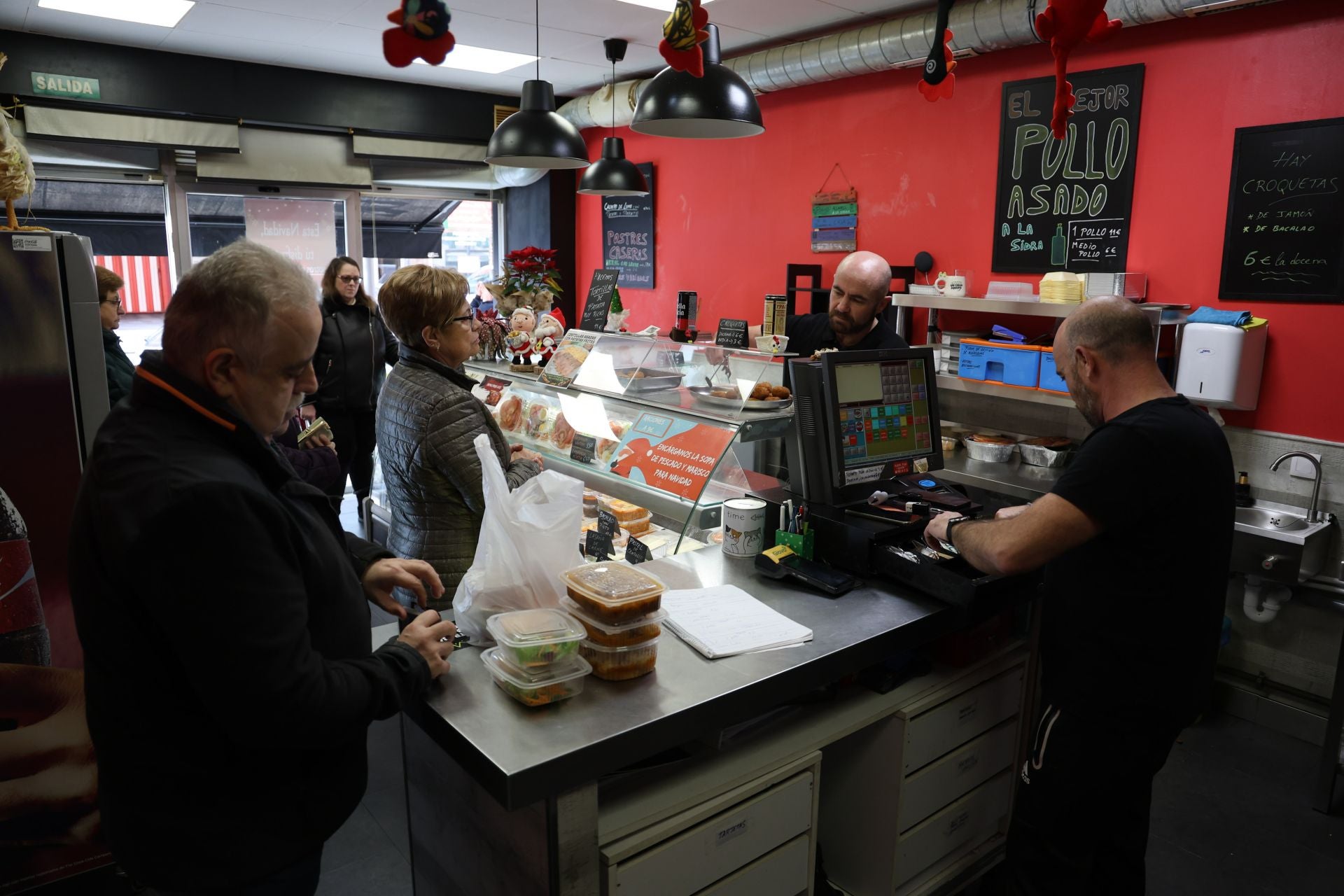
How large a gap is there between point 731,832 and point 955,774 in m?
0.85

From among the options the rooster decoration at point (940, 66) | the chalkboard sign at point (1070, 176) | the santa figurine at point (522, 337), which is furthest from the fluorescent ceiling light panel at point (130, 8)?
the chalkboard sign at point (1070, 176)

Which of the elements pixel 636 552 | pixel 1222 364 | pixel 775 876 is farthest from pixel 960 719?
pixel 1222 364

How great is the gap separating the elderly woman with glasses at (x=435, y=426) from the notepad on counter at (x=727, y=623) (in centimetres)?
66

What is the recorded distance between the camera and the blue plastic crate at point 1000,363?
433 centimetres

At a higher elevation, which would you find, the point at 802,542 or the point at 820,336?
the point at 820,336

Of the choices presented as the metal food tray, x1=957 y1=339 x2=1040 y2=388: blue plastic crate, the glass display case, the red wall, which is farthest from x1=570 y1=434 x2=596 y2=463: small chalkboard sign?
the red wall

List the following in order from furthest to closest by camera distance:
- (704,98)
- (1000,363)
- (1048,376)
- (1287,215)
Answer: (1000,363) → (1048,376) → (1287,215) → (704,98)

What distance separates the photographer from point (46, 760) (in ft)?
8.86

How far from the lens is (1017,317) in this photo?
486cm

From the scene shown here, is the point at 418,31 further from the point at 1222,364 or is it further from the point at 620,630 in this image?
the point at 1222,364

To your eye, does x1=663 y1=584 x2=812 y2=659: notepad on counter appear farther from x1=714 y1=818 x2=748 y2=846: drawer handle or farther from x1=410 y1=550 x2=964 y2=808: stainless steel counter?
x1=714 y1=818 x2=748 y2=846: drawer handle

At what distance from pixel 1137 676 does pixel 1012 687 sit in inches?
22.2

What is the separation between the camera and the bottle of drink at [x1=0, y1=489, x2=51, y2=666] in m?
2.52

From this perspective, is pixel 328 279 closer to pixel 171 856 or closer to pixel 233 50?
pixel 233 50
